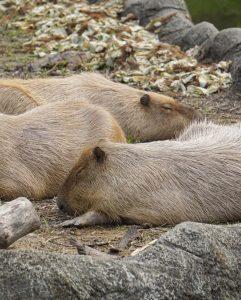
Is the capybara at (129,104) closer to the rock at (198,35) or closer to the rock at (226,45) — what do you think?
the rock at (226,45)

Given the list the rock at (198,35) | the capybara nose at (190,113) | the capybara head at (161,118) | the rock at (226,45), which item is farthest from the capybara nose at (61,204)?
the rock at (198,35)

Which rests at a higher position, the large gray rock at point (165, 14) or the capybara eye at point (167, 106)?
the capybara eye at point (167, 106)

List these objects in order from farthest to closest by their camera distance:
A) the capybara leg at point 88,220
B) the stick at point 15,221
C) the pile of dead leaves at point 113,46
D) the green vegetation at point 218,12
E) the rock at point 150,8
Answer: the green vegetation at point 218,12
the rock at point 150,8
the pile of dead leaves at point 113,46
the capybara leg at point 88,220
the stick at point 15,221

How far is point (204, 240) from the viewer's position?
454cm

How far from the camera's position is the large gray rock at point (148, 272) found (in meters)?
4.03

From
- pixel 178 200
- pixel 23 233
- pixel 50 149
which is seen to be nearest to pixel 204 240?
pixel 23 233

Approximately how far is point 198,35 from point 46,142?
21.0ft

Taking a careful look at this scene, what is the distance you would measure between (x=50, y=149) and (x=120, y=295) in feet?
10.7

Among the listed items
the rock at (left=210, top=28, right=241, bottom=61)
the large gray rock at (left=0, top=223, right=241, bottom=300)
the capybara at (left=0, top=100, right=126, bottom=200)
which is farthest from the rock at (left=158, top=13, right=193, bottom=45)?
the large gray rock at (left=0, top=223, right=241, bottom=300)

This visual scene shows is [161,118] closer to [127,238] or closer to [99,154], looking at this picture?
[99,154]

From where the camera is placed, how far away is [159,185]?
6398 mm

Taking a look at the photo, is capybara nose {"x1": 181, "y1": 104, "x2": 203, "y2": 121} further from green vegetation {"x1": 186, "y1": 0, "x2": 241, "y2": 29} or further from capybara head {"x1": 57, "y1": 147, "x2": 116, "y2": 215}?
green vegetation {"x1": 186, "y1": 0, "x2": 241, "y2": 29}

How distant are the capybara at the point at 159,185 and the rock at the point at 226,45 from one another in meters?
5.51

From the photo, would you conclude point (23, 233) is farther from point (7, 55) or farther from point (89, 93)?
point (7, 55)
